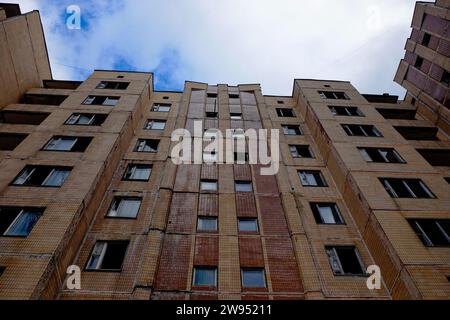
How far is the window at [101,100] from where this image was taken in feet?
62.0

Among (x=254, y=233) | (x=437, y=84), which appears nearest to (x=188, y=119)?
(x=254, y=233)

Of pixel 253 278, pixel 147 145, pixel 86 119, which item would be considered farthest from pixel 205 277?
pixel 86 119

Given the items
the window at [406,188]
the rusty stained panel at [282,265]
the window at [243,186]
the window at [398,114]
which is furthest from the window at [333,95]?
the rusty stained panel at [282,265]

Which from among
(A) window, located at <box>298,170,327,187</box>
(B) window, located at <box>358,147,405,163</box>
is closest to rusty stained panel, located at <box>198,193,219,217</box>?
(A) window, located at <box>298,170,327,187</box>

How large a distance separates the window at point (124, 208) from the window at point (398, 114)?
2067 cm

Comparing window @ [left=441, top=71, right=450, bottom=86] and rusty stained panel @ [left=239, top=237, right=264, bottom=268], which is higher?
window @ [left=441, top=71, right=450, bottom=86]

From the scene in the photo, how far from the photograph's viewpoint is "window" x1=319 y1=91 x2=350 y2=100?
2225cm

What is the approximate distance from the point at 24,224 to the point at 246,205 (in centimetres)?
940

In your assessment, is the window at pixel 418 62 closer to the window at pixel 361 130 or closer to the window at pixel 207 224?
the window at pixel 361 130

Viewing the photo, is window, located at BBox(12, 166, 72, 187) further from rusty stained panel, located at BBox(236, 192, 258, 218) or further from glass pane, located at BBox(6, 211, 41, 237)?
rusty stained panel, located at BBox(236, 192, 258, 218)

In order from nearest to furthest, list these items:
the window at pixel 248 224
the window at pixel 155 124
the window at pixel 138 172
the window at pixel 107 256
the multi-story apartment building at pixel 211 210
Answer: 1. the multi-story apartment building at pixel 211 210
2. the window at pixel 107 256
3. the window at pixel 248 224
4. the window at pixel 138 172
5. the window at pixel 155 124

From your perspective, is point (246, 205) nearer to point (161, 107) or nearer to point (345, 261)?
point (345, 261)

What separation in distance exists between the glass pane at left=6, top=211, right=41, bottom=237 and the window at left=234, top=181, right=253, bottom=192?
9.17m

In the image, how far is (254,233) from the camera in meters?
12.4
